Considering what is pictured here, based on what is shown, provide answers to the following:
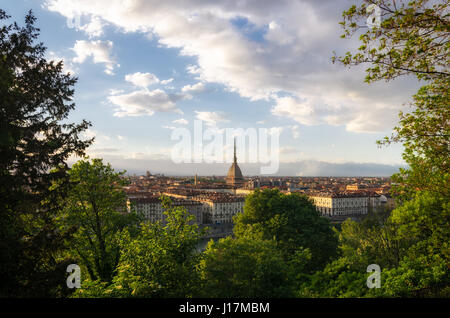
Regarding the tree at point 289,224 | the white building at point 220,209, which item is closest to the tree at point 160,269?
the tree at point 289,224

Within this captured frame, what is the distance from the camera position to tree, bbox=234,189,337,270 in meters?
18.1

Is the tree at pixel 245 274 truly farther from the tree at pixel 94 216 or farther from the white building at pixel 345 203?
the white building at pixel 345 203

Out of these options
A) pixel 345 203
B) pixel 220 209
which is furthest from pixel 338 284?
pixel 345 203

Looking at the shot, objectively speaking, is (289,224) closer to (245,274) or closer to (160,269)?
(245,274)

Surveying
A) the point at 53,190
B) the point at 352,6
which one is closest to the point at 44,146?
the point at 53,190

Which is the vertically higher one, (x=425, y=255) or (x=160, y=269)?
(x=160, y=269)

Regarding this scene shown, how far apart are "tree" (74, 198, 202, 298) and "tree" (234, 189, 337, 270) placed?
898 centimetres

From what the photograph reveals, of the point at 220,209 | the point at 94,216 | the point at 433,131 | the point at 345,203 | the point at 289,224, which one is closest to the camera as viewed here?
the point at 433,131

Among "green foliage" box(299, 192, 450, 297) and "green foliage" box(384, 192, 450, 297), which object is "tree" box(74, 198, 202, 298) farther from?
"green foliage" box(384, 192, 450, 297)

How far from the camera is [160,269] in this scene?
26.0 ft

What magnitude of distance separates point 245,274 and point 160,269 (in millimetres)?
2302

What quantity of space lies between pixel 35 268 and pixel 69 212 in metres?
5.55

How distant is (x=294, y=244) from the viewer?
17.9 metres

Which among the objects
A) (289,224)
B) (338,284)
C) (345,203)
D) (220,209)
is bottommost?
(220,209)
